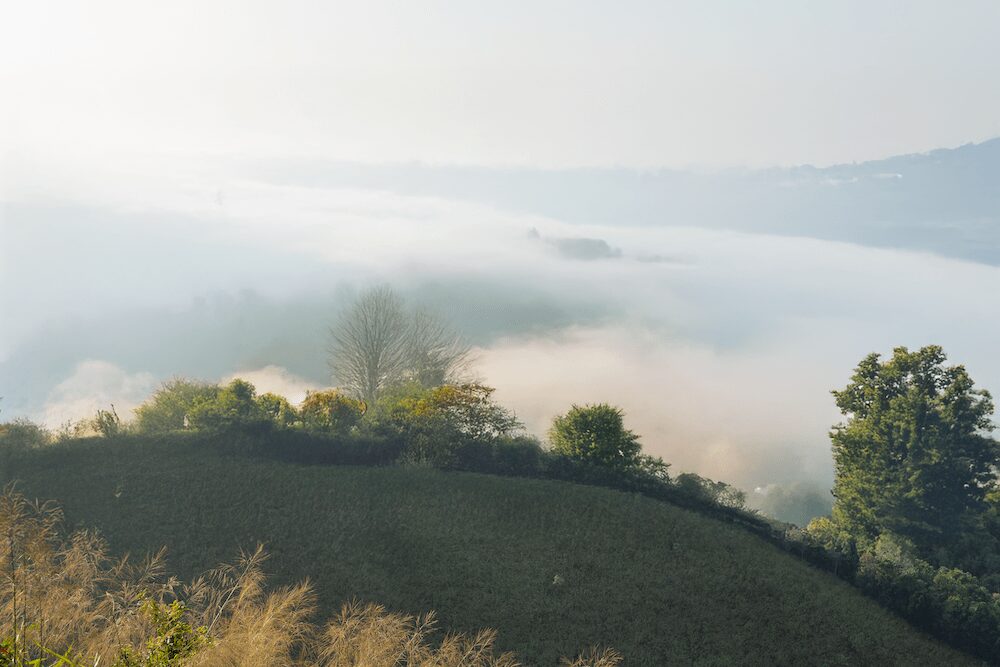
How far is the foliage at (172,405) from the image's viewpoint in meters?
33.2

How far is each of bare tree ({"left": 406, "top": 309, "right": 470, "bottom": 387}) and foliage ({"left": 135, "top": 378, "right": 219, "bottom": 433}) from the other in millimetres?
14429

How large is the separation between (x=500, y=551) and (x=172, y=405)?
18.5 metres

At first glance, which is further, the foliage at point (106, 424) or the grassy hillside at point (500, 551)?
the foliage at point (106, 424)

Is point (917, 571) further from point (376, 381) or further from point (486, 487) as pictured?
point (376, 381)

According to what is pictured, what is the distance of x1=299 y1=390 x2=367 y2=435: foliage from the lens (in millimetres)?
33312

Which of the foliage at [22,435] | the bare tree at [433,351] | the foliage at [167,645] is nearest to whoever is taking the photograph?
the foliage at [167,645]

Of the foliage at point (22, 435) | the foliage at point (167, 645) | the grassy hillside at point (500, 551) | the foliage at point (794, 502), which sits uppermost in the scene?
the foliage at point (167, 645)

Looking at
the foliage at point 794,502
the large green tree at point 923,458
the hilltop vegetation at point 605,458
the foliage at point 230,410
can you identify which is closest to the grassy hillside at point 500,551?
the hilltop vegetation at point 605,458

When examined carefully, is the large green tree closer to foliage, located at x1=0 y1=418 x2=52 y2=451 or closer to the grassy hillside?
the grassy hillside

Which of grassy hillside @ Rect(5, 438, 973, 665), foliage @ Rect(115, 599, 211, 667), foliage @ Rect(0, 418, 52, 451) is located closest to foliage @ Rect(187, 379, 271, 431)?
grassy hillside @ Rect(5, 438, 973, 665)

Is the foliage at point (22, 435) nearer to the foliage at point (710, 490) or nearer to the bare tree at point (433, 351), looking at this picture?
the bare tree at point (433, 351)

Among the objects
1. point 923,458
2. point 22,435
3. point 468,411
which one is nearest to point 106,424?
point 22,435

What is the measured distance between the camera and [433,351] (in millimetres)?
51000

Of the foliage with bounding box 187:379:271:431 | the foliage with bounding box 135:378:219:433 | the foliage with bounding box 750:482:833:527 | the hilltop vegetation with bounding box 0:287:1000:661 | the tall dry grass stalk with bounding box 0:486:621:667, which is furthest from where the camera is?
the foliage with bounding box 750:482:833:527
